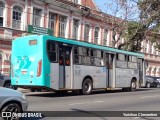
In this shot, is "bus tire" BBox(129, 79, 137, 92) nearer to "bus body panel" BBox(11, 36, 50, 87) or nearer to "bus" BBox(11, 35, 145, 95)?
"bus" BBox(11, 35, 145, 95)

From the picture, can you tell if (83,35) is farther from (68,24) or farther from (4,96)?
(4,96)

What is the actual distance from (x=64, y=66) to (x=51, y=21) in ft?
60.4

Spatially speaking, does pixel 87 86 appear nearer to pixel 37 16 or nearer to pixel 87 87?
pixel 87 87

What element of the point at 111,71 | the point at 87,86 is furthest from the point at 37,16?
the point at 87,86

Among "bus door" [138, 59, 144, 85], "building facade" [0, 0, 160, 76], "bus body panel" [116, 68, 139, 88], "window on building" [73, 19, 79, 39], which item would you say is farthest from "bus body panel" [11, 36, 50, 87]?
"window on building" [73, 19, 79, 39]

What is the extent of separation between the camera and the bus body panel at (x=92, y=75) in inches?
741

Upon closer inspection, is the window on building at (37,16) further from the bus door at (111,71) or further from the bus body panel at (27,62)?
the bus body panel at (27,62)

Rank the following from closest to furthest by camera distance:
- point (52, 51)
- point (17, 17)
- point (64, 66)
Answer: point (52, 51) < point (64, 66) < point (17, 17)

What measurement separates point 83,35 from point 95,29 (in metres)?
2.99

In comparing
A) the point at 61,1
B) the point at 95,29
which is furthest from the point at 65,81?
the point at 95,29

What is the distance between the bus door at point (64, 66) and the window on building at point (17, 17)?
14.3 meters

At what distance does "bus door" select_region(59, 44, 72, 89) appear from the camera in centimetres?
1777

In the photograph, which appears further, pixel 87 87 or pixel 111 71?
pixel 111 71

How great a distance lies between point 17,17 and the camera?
31578 mm
